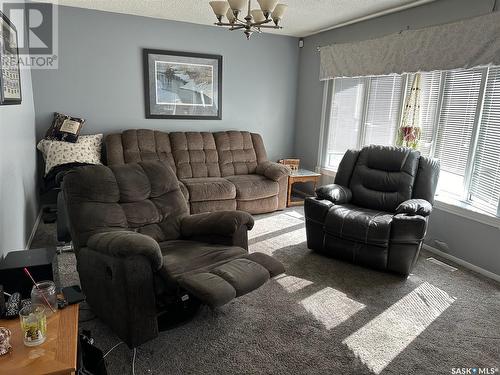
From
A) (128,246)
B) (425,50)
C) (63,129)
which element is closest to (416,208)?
(425,50)

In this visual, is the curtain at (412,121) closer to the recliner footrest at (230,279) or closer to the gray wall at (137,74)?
the gray wall at (137,74)

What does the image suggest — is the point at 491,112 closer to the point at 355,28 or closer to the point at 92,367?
the point at 355,28

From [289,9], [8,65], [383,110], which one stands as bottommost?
[383,110]

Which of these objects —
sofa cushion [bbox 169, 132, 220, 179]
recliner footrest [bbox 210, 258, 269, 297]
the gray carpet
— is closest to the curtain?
the gray carpet

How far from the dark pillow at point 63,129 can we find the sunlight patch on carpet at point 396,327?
3599 mm

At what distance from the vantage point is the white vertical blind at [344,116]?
450cm

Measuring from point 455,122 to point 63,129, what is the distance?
4.15 meters

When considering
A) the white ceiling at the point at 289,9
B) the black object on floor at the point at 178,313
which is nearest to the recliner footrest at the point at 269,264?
the black object on floor at the point at 178,313

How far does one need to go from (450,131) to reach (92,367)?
3.46 metres

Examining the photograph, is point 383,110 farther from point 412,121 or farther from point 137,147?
point 137,147

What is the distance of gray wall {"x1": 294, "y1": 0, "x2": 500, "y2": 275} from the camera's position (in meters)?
2.98

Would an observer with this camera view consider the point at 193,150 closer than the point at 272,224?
No

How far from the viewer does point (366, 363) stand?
6.23 feet

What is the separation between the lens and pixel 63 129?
4.01 meters
